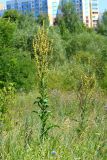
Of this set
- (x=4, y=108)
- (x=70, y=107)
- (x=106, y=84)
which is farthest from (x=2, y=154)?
(x=106, y=84)

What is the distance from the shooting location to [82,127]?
6477 mm

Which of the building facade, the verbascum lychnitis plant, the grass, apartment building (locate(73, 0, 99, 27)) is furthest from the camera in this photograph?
apartment building (locate(73, 0, 99, 27))

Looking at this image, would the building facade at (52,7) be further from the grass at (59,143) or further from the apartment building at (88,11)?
the grass at (59,143)

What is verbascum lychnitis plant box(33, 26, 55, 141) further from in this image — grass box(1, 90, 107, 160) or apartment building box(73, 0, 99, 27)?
apartment building box(73, 0, 99, 27)

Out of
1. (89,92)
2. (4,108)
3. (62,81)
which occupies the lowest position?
(62,81)

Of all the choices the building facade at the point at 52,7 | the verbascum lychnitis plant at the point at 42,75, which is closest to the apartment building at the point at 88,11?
the building facade at the point at 52,7

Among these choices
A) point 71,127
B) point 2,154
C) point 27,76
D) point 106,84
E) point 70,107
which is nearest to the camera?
point 2,154

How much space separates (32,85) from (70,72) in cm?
331

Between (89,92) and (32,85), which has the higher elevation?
(89,92)

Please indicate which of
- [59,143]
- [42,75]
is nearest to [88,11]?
[42,75]

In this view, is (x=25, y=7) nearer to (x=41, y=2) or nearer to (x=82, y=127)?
(x=41, y=2)

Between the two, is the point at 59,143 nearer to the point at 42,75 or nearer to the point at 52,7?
the point at 42,75

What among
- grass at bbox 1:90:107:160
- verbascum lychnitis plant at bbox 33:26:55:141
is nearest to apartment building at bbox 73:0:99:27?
grass at bbox 1:90:107:160

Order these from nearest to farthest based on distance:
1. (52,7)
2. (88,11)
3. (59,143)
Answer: (59,143), (52,7), (88,11)
